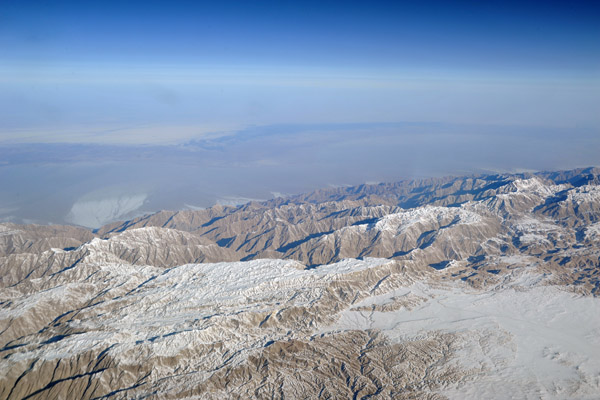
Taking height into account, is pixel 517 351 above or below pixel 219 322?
below

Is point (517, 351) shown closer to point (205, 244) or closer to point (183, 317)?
point (183, 317)

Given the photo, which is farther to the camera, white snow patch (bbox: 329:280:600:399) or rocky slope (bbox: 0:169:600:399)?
white snow patch (bbox: 329:280:600:399)

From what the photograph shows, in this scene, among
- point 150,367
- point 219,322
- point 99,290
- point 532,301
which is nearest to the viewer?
point 150,367

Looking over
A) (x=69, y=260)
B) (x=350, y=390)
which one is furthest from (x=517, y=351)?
(x=69, y=260)

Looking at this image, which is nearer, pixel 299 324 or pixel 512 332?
pixel 299 324

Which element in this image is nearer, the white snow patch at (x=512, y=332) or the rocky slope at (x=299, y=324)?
the rocky slope at (x=299, y=324)

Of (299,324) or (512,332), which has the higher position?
(299,324)

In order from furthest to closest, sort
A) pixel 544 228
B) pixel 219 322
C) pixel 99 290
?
pixel 544 228 < pixel 99 290 < pixel 219 322

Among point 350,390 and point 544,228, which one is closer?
point 350,390
